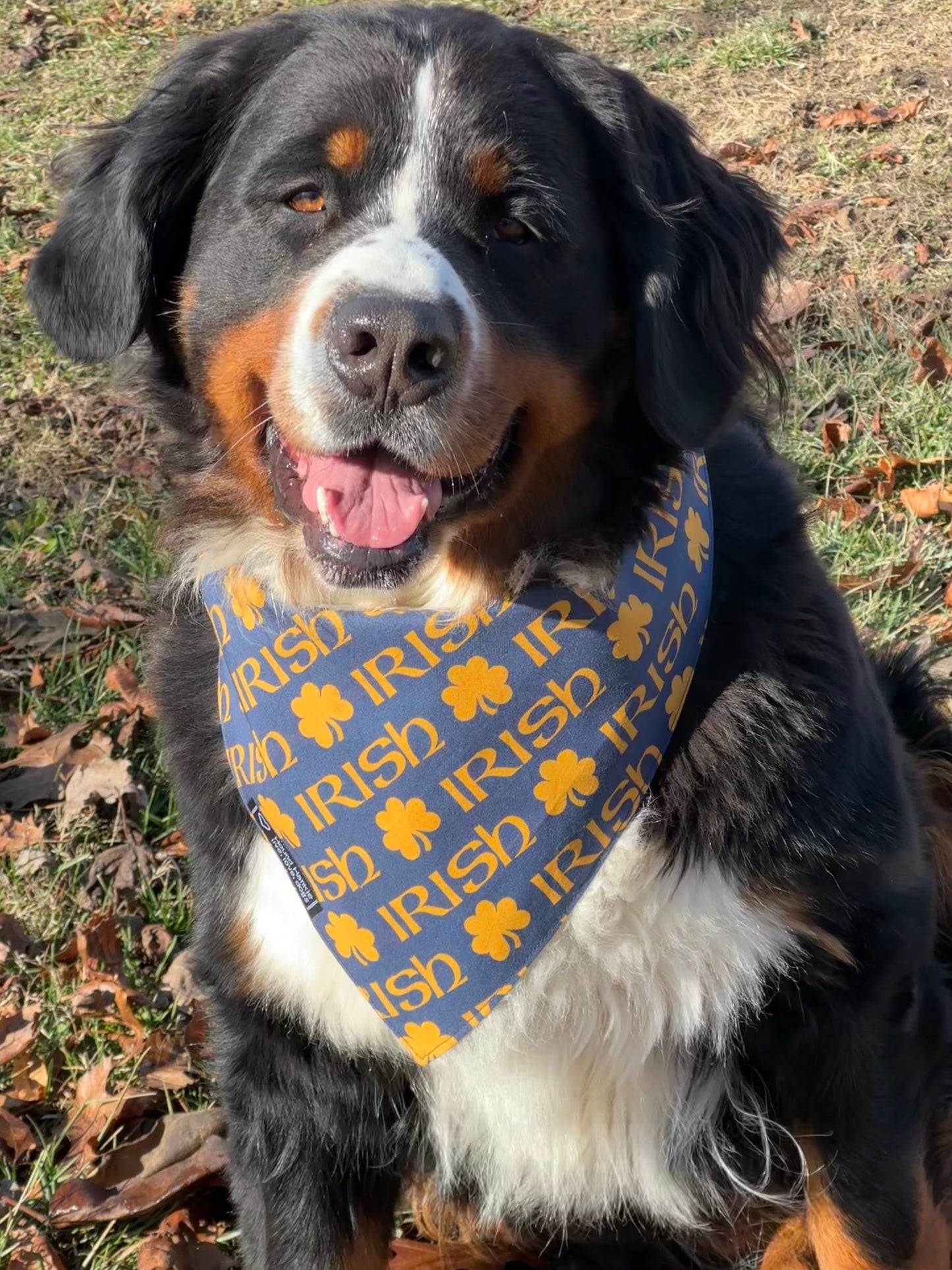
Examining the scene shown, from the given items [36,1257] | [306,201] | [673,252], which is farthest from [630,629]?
[36,1257]

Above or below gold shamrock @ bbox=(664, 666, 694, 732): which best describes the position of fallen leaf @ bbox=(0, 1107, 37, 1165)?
below

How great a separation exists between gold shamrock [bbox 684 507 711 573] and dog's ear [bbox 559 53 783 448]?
16cm

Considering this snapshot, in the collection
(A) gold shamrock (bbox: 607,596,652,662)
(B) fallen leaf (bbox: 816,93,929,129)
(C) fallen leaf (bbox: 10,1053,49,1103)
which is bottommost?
(C) fallen leaf (bbox: 10,1053,49,1103)

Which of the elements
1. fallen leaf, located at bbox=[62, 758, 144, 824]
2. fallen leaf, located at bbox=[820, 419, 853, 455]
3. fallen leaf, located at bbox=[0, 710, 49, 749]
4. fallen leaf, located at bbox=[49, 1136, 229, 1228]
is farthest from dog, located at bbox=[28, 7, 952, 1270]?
fallen leaf, located at bbox=[820, 419, 853, 455]

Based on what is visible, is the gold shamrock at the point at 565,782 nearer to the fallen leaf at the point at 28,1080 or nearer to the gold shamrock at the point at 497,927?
the gold shamrock at the point at 497,927

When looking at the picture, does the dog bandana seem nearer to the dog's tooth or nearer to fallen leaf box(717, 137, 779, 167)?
the dog's tooth

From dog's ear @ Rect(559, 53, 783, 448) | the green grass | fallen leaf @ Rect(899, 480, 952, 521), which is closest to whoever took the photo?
dog's ear @ Rect(559, 53, 783, 448)

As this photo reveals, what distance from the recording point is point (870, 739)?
220cm

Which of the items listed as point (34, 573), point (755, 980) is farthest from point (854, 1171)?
Answer: point (34, 573)

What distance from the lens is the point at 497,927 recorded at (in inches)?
84.3

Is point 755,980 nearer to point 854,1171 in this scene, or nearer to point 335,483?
point 854,1171

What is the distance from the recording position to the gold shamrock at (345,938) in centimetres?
215

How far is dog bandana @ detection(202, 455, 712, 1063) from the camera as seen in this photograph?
6.97 feet

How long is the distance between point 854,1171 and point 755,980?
45cm
